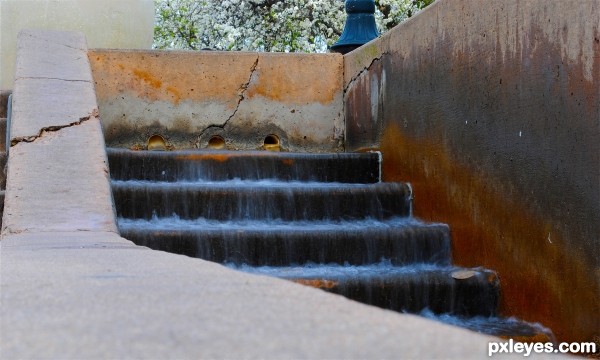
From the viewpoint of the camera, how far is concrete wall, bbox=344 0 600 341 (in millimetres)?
3887

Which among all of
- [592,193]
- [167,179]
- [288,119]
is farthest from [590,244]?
[288,119]

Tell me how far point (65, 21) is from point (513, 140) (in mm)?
4937

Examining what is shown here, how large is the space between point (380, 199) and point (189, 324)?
177 inches

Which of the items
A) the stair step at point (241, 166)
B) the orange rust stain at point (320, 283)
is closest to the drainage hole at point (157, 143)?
the stair step at point (241, 166)

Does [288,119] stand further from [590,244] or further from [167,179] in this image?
[590,244]

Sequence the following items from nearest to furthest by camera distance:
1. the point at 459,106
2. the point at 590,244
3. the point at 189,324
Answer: the point at 189,324, the point at 590,244, the point at 459,106

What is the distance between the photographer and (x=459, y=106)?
5305 millimetres

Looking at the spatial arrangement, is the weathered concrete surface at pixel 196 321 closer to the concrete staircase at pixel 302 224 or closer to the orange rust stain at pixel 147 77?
the concrete staircase at pixel 302 224

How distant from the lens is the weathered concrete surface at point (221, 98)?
746 cm

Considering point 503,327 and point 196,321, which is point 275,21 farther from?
point 196,321

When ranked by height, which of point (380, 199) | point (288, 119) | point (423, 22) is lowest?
point (380, 199)

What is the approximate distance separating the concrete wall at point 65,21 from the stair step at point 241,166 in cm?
226

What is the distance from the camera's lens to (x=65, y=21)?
27.1 ft

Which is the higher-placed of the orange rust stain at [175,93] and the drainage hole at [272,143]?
the orange rust stain at [175,93]
